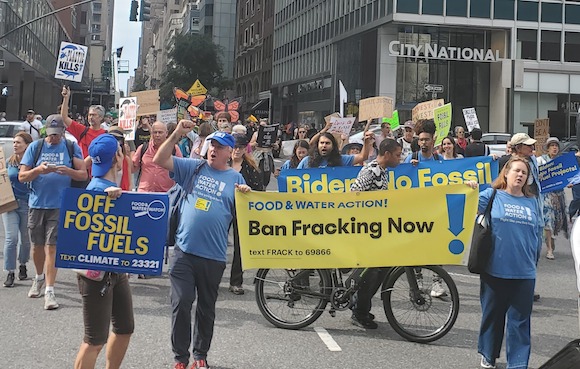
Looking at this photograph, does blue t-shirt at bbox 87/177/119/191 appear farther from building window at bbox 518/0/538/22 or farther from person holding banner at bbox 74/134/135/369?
building window at bbox 518/0/538/22

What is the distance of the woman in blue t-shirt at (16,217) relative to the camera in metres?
8.31

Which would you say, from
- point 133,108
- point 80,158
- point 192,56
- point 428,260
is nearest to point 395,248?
point 428,260

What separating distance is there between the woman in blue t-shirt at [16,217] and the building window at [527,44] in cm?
3798

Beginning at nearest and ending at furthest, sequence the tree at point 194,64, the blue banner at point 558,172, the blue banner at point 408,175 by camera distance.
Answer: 1. the blue banner at point 408,175
2. the blue banner at point 558,172
3. the tree at point 194,64

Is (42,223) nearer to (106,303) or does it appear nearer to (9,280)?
(9,280)

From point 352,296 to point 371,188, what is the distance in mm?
1071

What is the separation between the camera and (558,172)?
9.62 m

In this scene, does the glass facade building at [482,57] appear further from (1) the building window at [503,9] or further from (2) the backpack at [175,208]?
(2) the backpack at [175,208]

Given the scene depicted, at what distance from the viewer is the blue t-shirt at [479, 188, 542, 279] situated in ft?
18.2

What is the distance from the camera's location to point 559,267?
35.7 ft

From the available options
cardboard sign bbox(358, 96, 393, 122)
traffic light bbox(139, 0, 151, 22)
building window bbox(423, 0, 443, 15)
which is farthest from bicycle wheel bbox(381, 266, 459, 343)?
building window bbox(423, 0, 443, 15)

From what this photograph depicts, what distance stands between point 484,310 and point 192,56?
7472cm

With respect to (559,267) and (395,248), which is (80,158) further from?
(559,267)

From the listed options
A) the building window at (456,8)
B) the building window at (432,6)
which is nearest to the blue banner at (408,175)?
the building window at (432,6)
